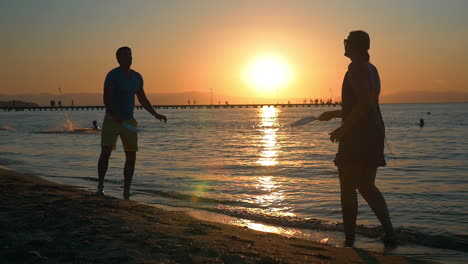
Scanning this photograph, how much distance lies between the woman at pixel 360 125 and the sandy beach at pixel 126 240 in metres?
0.72

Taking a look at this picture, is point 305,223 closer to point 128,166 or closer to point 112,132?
point 128,166

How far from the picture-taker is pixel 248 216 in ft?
22.9

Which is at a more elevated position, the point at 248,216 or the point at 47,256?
the point at 47,256

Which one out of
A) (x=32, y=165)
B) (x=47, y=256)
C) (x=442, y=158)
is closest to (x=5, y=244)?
(x=47, y=256)

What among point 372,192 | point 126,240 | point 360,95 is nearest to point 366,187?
point 372,192

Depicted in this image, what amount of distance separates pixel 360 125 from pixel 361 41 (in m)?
0.79

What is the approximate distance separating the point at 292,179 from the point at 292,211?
382cm

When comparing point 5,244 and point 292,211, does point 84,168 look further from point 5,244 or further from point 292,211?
point 5,244

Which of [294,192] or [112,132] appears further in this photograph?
[294,192]

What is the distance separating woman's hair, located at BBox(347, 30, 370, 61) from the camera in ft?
15.1

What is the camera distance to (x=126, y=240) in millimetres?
4164

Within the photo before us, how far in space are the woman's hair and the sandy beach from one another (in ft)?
6.18

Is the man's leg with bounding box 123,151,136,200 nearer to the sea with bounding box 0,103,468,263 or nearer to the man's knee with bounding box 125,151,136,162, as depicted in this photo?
the man's knee with bounding box 125,151,136,162

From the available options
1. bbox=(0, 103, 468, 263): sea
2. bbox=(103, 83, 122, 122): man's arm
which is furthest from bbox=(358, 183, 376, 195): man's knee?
bbox=(103, 83, 122, 122): man's arm
